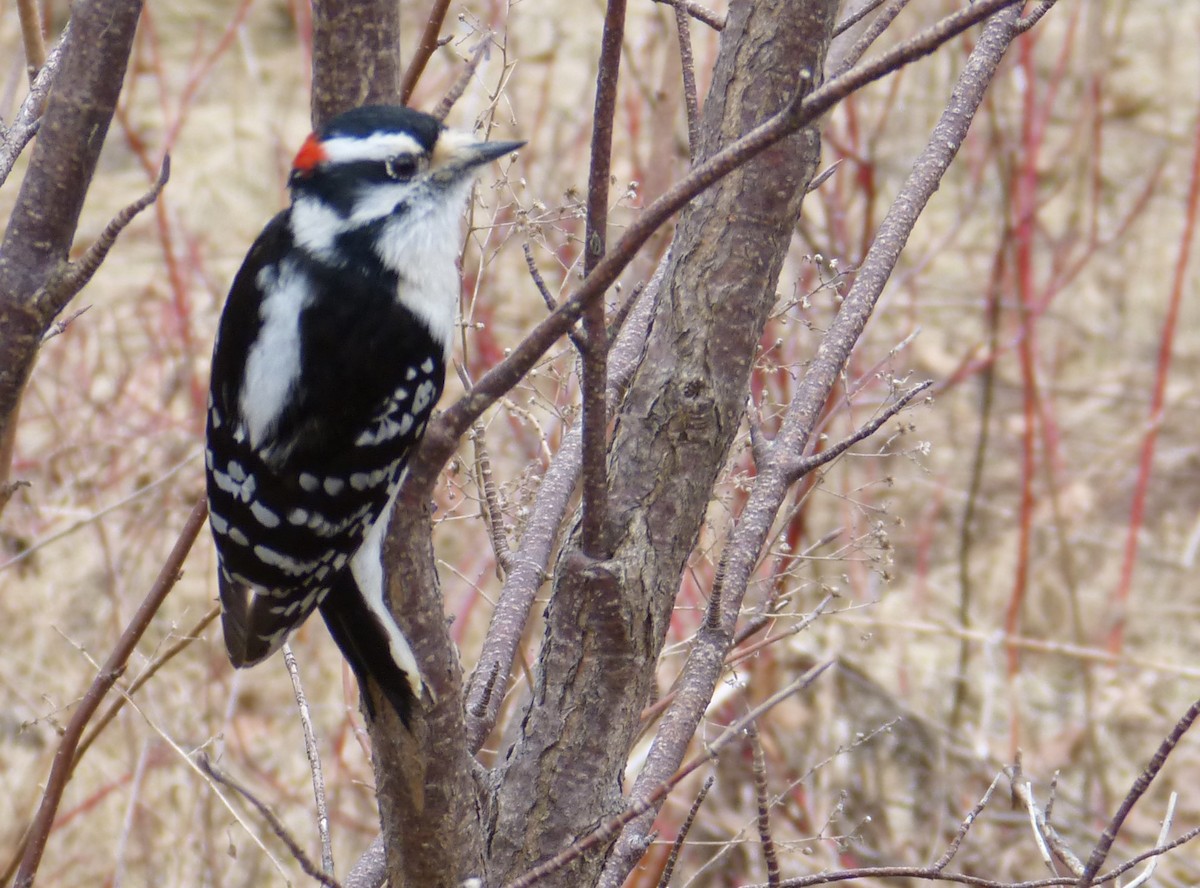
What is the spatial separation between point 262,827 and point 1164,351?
4103 mm

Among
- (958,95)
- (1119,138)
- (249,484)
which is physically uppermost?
(1119,138)

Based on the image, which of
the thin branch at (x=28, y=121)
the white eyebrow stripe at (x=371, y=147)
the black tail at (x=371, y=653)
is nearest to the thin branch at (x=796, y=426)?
the black tail at (x=371, y=653)

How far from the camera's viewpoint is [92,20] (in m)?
1.52

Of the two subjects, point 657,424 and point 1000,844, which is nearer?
point 657,424

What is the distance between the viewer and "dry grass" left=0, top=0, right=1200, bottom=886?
15.2 ft

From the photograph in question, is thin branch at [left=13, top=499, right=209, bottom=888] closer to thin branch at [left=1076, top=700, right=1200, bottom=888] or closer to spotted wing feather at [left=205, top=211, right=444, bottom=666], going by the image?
spotted wing feather at [left=205, top=211, right=444, bottom=666]

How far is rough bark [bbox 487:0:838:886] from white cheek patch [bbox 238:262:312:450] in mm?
499

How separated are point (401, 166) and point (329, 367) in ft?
1.08

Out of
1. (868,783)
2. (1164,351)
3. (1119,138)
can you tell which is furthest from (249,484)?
(1119,138)

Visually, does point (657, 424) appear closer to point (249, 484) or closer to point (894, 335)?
point (249, 484)

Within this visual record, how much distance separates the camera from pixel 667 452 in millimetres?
1792

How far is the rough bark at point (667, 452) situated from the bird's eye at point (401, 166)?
0.45 m

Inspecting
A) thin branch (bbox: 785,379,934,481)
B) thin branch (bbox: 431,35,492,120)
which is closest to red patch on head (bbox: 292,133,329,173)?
thin branch (bbox: 431,35,492,120)

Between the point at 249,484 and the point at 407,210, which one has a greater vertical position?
the point at 407,210
